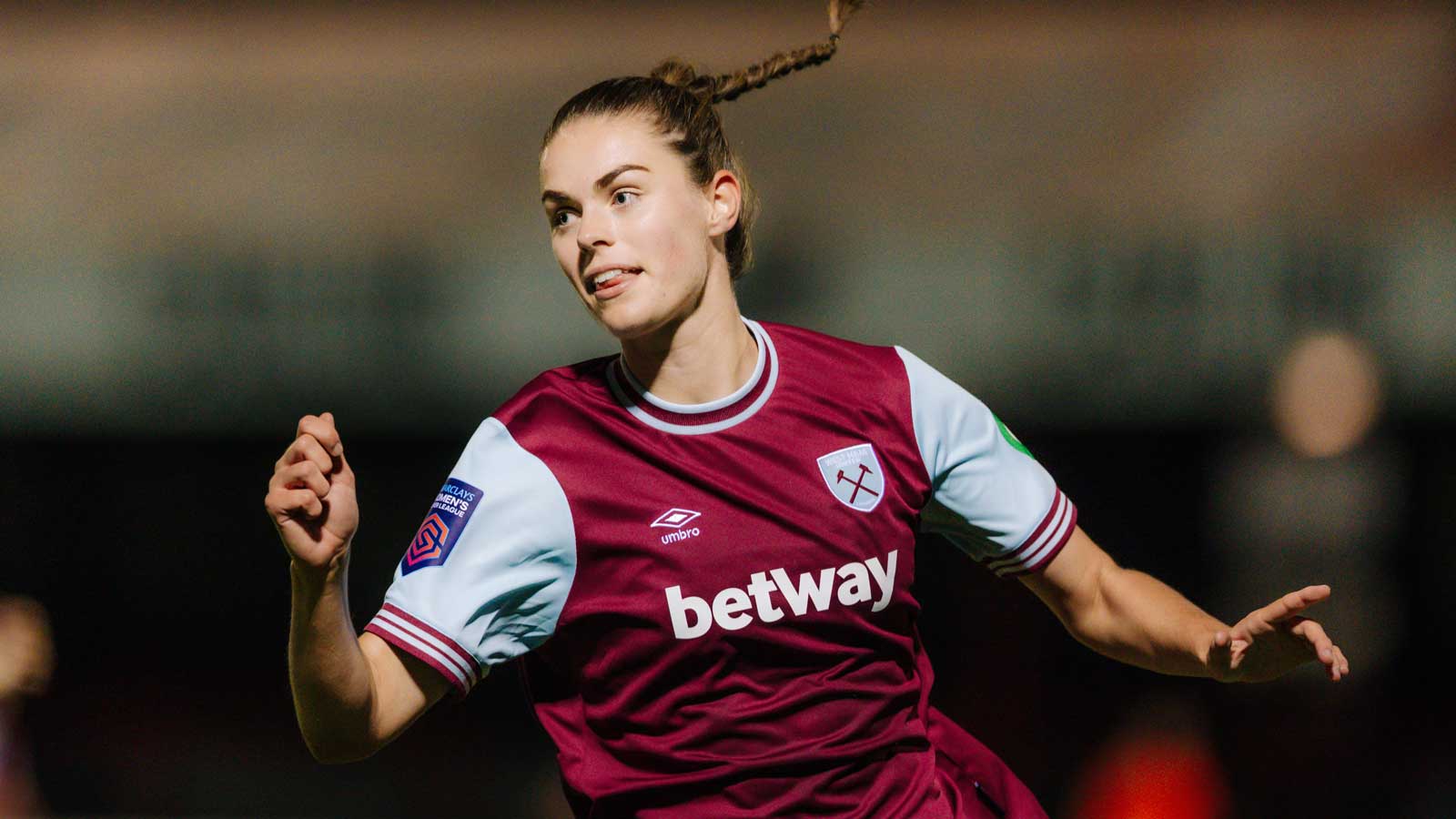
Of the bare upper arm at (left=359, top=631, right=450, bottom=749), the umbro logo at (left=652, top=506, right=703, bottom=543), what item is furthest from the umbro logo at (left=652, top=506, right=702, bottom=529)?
the bare upper arm at (left=359, top=631, right=450, bottom=749)

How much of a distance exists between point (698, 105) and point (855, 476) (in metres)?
0.60

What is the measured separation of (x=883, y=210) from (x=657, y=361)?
15.2 ft

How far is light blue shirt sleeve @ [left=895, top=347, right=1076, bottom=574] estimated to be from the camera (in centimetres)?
200

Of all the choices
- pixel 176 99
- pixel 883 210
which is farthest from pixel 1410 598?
pixel 176 99

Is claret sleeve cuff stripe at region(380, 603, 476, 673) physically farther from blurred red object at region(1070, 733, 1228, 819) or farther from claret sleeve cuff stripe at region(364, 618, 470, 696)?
blurred red object at region(1070, 733, 1228, 819)

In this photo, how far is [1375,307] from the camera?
20.6 ft

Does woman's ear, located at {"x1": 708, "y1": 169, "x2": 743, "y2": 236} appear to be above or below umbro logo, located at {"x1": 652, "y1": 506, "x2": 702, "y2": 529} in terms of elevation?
above

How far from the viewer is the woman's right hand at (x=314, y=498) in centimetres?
151

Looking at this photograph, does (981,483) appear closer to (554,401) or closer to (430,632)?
(554,401)

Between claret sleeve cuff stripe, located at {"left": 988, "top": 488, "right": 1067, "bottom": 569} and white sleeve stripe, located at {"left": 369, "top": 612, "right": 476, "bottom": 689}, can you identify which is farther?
claret sleeve cuff stripe, located at {"left": 988, "top": 488, "right": 1067, "bottom": 569}

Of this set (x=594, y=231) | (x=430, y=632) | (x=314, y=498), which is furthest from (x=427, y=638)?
(x=594, y=231)

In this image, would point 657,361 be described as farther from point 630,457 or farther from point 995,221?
point 995,221

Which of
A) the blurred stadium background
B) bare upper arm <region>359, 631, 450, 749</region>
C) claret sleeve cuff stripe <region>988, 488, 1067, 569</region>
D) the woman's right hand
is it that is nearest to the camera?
the woman's right hand

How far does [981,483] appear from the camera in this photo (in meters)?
2.04
